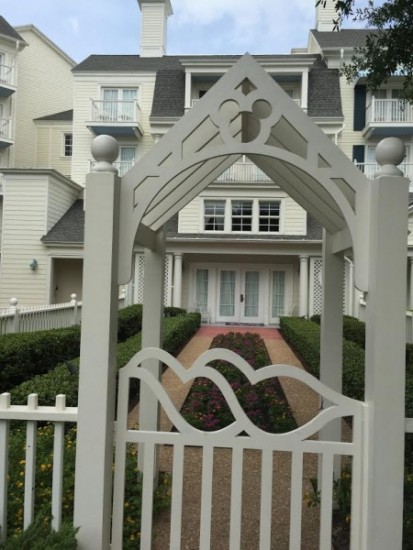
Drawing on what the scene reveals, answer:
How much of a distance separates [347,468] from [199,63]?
20.8 meters

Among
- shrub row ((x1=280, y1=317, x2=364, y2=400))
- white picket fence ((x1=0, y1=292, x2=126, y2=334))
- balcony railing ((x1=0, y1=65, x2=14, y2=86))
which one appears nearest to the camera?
shrub row ((x1=280, y1=317, x2=364, y2=400))

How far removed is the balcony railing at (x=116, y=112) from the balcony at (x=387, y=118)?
10.2m

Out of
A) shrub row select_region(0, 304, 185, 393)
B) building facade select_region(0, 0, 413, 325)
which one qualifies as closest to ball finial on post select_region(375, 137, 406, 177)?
shrub row select_region(0, 304, 185, 393)

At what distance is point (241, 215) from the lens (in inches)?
831

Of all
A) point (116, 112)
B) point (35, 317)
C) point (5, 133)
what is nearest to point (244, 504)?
point (35, 317)

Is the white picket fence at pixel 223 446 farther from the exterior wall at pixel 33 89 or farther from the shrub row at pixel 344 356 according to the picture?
the exterior wall at pixel 33 89

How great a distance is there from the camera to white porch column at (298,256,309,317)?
20.0 metres

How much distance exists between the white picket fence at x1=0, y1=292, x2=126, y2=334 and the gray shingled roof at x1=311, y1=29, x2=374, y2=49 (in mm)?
17155

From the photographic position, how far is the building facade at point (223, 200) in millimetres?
20125

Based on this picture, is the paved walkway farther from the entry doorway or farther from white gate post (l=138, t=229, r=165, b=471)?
the entry doorway

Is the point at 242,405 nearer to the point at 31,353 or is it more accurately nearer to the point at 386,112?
the point at 31,353

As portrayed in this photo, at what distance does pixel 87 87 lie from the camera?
75.9ft

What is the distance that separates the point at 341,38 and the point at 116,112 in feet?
37.0

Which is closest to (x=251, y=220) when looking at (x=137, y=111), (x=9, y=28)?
(x=137, y=111)
